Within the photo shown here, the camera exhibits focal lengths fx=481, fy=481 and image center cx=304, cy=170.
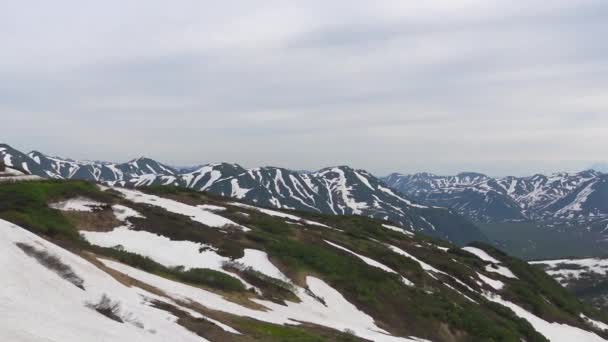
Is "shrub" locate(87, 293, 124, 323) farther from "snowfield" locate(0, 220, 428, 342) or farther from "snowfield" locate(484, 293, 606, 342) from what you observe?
"snowfield" locate(484, 293, 606, 342)

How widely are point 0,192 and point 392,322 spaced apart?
33.9 metres

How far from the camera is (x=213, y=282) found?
105 ft

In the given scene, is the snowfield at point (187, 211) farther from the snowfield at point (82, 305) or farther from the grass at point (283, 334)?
the grass at point (283, 334)

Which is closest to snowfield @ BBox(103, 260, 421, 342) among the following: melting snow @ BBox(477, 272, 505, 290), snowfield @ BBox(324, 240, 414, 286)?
snowfield @ BBox(324, 240, 414, 286)

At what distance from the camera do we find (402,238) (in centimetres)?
9094

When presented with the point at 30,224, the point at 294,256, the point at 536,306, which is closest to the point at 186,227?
the point at 294,256

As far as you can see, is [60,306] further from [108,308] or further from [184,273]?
[184,273]

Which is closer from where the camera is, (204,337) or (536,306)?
(204,337)

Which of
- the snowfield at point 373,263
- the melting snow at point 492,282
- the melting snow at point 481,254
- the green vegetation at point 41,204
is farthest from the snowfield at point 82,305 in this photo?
the melting snow at point 481,254

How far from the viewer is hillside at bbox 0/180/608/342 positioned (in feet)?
52.8

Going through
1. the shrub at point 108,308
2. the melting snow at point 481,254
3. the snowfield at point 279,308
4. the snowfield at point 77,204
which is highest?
the snowfield at point 77,204

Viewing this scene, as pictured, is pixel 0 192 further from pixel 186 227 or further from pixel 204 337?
pixel 204 337

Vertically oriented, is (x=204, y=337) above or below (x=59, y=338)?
below

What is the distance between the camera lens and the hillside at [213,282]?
16094mm
